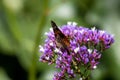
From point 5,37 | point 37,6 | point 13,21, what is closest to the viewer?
point 13,21

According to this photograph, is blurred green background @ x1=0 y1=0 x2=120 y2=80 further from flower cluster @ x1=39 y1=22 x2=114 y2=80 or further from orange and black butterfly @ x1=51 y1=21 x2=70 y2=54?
orange and black butterfly @ x1=51 y1=21 x2=70 y2=54

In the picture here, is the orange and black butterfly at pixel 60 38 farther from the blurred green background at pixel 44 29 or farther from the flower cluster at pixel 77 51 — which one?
the blurred green background at pixel 44 29

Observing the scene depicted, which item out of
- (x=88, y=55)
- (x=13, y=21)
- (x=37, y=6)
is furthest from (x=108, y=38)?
(x=37, y=6)

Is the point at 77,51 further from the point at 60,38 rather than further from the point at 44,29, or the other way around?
the point at 44,29

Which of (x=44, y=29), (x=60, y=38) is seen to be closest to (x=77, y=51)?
(x=60, y=38)

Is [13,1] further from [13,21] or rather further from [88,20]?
[13,21]

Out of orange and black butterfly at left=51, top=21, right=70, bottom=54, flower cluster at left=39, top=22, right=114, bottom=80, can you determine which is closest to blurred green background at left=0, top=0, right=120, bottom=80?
flower cluster at left=39, top=22, right=114, bottom=80
